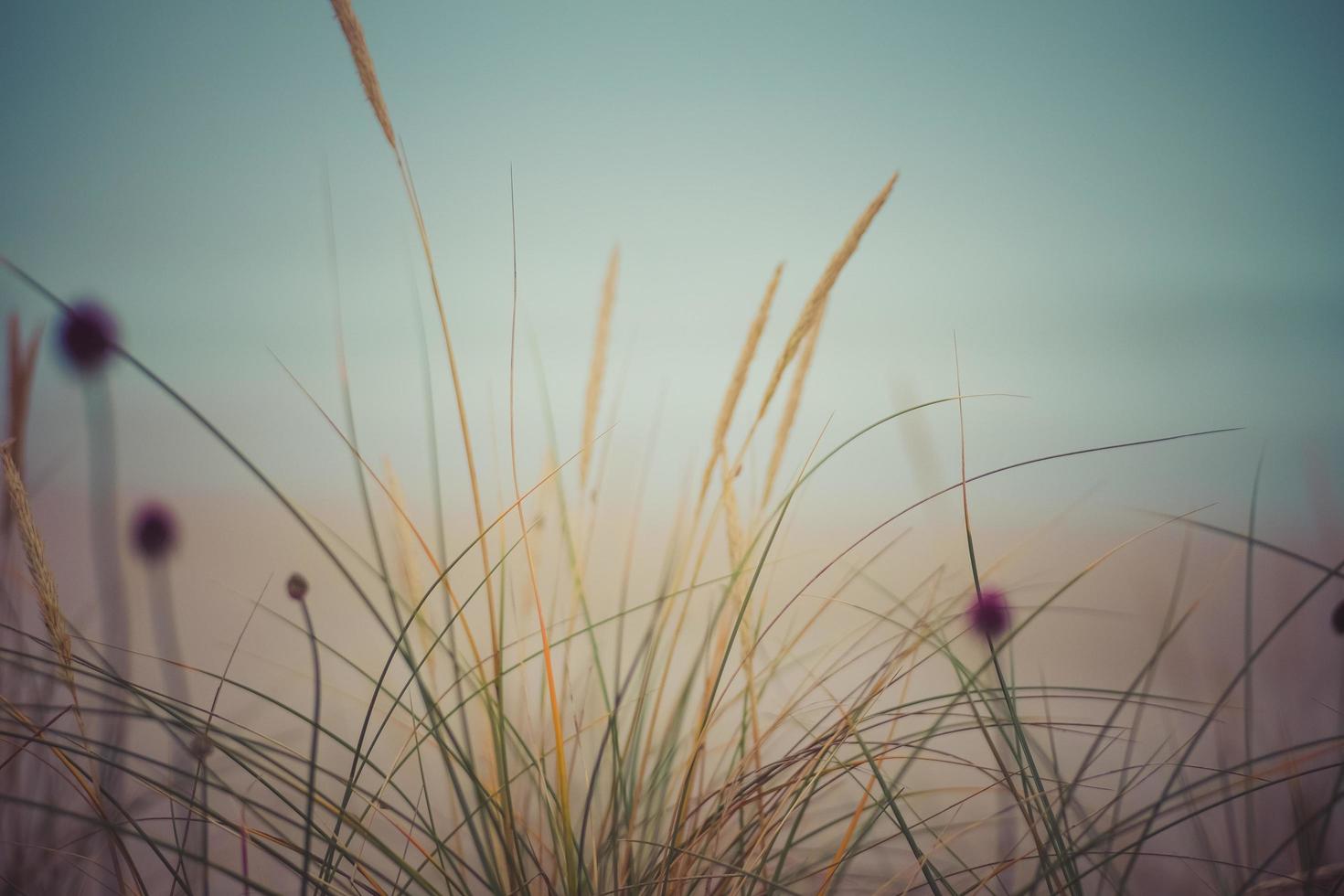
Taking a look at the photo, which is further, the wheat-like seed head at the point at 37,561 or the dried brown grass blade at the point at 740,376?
the dried brown grass blade at the point at 740,376

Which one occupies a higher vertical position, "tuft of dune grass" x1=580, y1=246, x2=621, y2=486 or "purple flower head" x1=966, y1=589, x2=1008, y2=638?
"tuft of dune grass" x1=580, y1=246, x2=621, y2=486

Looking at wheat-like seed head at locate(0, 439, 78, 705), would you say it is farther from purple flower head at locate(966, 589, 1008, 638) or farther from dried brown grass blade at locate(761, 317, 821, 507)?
purple flower head at locate(966, 589, 1008, 638)

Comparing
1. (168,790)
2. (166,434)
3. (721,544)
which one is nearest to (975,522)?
(721,544)

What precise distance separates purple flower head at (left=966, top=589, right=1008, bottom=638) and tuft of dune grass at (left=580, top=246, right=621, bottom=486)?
0.24 metres

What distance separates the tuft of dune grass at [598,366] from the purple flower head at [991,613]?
0.78ft

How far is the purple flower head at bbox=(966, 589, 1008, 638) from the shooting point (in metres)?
0.33

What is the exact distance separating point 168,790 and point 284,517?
31 centimetres

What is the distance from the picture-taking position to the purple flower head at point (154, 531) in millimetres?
469

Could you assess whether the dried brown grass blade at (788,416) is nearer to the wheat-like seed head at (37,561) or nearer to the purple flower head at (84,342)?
the wheat-like seed head at (37,561)

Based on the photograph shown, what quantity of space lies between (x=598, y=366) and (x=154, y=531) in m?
0.42

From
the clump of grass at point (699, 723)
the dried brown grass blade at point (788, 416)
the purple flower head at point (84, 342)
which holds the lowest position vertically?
the clump of grass at point (699, 723)

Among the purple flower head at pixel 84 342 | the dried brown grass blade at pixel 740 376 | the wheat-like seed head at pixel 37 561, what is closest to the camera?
the wheat-like seed head at pixel 37 561

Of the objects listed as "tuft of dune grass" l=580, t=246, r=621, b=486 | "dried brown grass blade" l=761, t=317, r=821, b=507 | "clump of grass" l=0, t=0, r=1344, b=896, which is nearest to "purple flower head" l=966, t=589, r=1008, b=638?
"clump of grass" l=0, t=0, r=1344, b=896

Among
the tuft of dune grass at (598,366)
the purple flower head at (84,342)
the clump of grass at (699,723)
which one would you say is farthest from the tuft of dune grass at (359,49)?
the purple flower head at (84,342)
